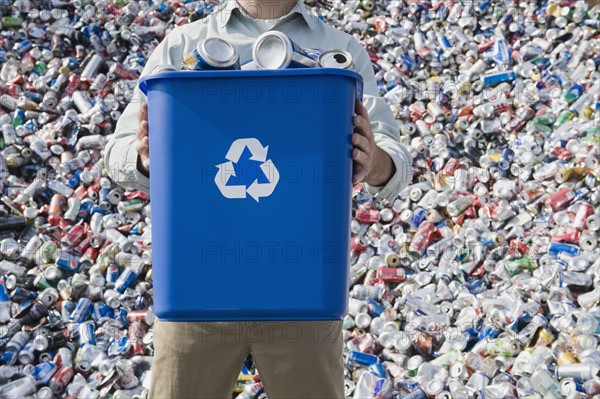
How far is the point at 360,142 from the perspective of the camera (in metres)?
1.75

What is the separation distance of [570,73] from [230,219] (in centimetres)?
399

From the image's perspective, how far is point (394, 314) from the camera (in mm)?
3648

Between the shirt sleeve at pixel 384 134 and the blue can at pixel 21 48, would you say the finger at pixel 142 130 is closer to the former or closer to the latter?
the shirt sleeve at pixel 384 134

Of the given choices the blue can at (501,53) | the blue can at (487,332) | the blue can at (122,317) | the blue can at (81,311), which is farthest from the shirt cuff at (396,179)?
the blue can at (501,53)

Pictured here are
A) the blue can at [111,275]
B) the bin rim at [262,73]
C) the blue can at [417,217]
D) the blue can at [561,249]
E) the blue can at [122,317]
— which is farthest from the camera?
the blue can at [417,217]

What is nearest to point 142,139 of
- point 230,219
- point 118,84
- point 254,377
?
point 230,219

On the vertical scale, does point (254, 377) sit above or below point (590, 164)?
A: below

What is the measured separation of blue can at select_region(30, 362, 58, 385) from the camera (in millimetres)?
3326

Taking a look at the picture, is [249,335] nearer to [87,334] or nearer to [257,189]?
[257,189]

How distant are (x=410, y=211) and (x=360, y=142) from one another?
2.59 m

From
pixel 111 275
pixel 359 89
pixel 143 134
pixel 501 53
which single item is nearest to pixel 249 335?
pixel 143 134

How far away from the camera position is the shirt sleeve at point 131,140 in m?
1.92

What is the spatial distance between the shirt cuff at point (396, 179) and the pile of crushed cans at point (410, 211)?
1370 mm

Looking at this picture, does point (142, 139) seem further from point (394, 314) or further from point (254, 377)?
point (394, 314)
